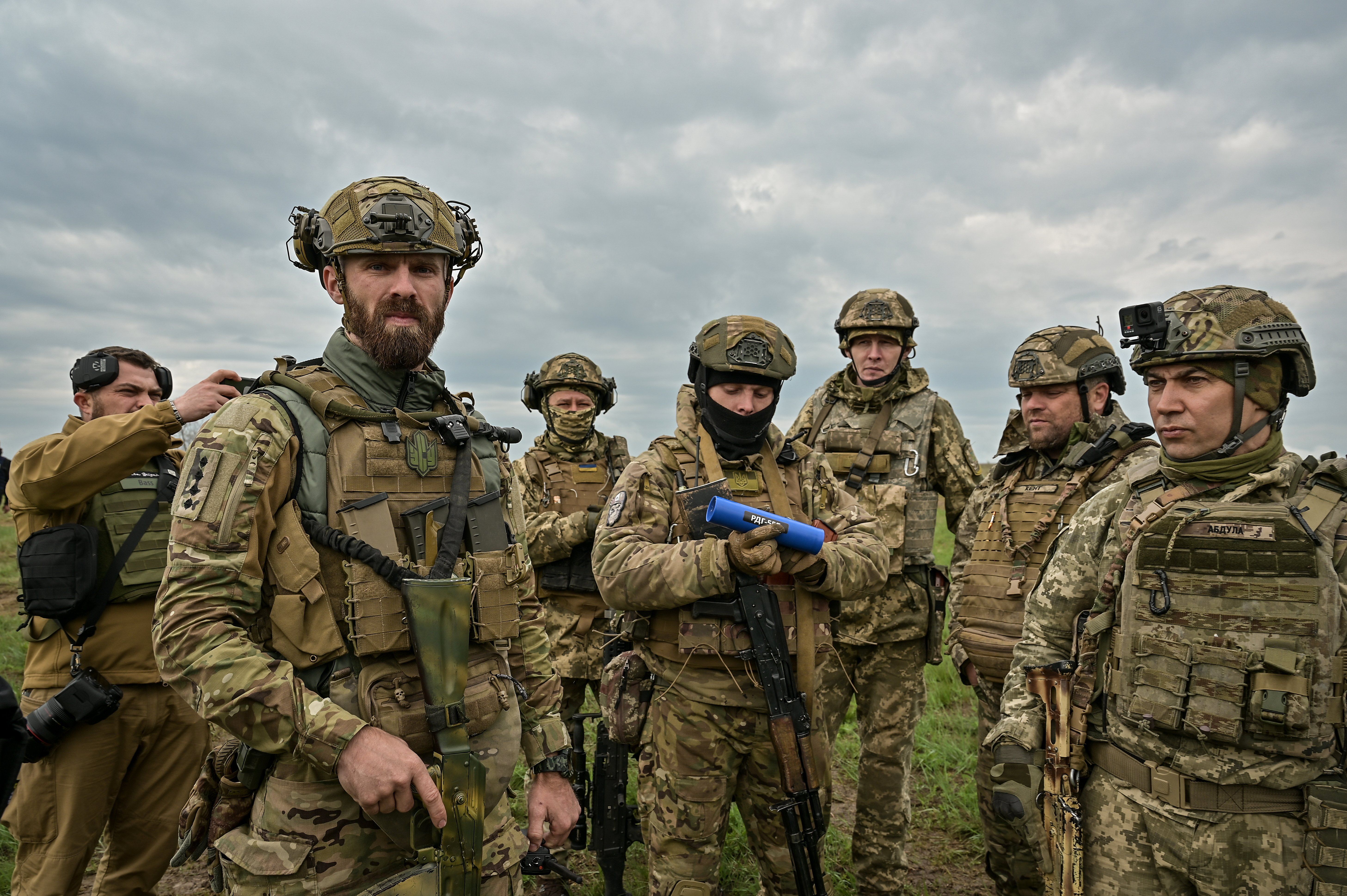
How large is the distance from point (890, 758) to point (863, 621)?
0.84 meters

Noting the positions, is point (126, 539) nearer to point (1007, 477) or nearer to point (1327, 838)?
point (1007, 477)

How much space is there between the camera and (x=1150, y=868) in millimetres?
2625

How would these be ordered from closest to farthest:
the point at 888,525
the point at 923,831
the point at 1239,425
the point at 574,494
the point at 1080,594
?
the point at 1239,425, the point at 1080,594, the point at 888,525, the point at 923,831, the point at 574,494

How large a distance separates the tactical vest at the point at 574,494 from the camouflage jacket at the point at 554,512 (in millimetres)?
21

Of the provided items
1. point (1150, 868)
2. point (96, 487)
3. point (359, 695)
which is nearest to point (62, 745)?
point (96, 487)

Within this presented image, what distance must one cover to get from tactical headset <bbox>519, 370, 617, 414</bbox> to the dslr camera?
12.1 feet

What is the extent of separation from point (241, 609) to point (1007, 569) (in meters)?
3.88

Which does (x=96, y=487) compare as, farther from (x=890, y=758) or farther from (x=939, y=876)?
(x=939, y=876)

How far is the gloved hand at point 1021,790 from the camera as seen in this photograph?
2.76 m

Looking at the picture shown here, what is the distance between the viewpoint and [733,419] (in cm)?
365

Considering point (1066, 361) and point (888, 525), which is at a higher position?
point (1066, 361)

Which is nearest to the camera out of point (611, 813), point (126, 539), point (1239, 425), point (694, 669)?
point (1239, 425)

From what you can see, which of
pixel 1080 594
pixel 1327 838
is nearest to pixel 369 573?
pixel 1080 594

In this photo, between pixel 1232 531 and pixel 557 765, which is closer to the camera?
pixel 1232 531
